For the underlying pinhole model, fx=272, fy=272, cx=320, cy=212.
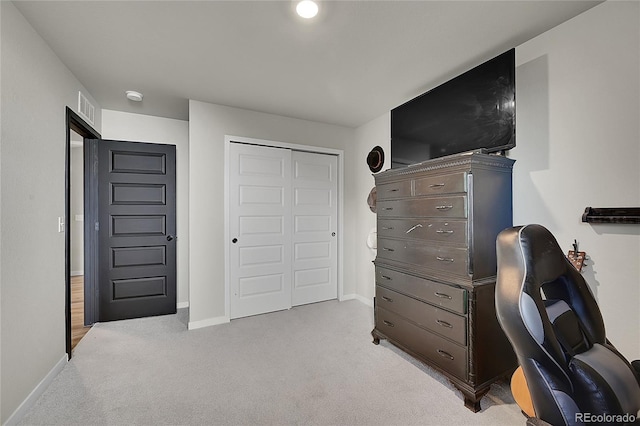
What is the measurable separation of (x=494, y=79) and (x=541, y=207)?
1.02 meters

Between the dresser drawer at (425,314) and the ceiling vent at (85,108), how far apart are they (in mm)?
3457

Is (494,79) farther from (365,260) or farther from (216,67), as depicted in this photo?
(365,260)

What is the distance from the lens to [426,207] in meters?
2.20

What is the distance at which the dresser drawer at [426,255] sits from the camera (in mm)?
1940

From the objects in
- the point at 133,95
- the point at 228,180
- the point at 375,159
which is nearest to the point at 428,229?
the point at 375,159

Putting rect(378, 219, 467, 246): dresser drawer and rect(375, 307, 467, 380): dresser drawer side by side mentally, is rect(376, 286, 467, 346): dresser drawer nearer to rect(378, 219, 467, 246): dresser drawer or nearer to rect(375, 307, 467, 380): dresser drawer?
rect(375, 307, 467, 380): dresser drawer

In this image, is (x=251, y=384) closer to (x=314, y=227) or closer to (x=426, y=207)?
(x=426, y=207)

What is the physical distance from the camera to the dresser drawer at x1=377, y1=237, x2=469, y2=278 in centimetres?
194

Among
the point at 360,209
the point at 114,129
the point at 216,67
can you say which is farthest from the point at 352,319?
the point at 114,129

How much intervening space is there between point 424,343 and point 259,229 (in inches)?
88.7

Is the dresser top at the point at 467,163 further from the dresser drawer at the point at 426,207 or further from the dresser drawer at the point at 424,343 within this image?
the dresser drawer at the point at 424,343

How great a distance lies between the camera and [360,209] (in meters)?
4.05

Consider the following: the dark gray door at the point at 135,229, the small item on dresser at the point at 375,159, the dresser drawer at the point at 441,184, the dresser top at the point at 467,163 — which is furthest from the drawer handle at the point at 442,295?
the dark gray door at the point at 135,229

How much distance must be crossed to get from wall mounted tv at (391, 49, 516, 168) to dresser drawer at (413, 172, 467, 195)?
0.29m
